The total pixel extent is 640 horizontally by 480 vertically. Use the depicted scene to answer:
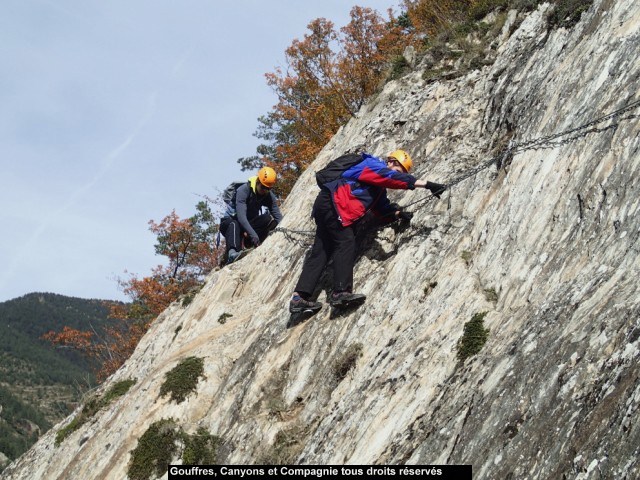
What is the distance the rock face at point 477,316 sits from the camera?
675cm

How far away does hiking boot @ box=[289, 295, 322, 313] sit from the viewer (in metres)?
12.5

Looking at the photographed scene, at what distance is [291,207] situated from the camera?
1952 cm

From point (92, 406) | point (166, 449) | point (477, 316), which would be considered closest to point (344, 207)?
point (477, 316)

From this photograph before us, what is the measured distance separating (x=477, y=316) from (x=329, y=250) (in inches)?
151

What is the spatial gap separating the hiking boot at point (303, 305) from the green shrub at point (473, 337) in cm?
378

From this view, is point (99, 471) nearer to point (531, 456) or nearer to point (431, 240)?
point (431, 240)

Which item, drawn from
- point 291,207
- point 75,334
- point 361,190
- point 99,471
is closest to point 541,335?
point 361,190

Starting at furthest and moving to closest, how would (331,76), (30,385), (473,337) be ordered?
(30,385) < (331,76) < (473,337)

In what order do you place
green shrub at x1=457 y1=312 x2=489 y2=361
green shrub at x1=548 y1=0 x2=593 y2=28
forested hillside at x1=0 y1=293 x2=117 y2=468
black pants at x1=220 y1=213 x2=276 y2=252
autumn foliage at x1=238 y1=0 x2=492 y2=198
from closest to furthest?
green shrub at x1=457 y1=312 x2=489 y2=361 < green shrub at x1=548 y1=0 x2=593 y2=28 < black pants at x1=220 y1=213 x2=276 y2=252 < autumn foliage at x1=238 y1=0 x2=492 y2=198 < forested hillside at x1=0 y1=293 x2=117 y2=468

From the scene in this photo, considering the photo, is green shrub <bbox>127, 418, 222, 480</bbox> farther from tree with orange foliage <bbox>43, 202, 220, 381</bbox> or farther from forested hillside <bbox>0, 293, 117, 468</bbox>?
forested hillside <bbox>0, 293, 117, 468</bbox>

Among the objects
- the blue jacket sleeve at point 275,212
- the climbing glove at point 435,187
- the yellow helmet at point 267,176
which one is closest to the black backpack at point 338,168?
the climbing glove at point 435,187

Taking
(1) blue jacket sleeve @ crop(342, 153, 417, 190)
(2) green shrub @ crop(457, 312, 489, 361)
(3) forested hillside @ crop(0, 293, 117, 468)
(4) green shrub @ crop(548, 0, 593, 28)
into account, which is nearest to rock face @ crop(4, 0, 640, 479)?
(2) green shrub @ crop(457, 312, 489, 361)

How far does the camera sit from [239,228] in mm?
18938

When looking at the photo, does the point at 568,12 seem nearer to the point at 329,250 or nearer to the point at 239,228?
the point at 329,250
